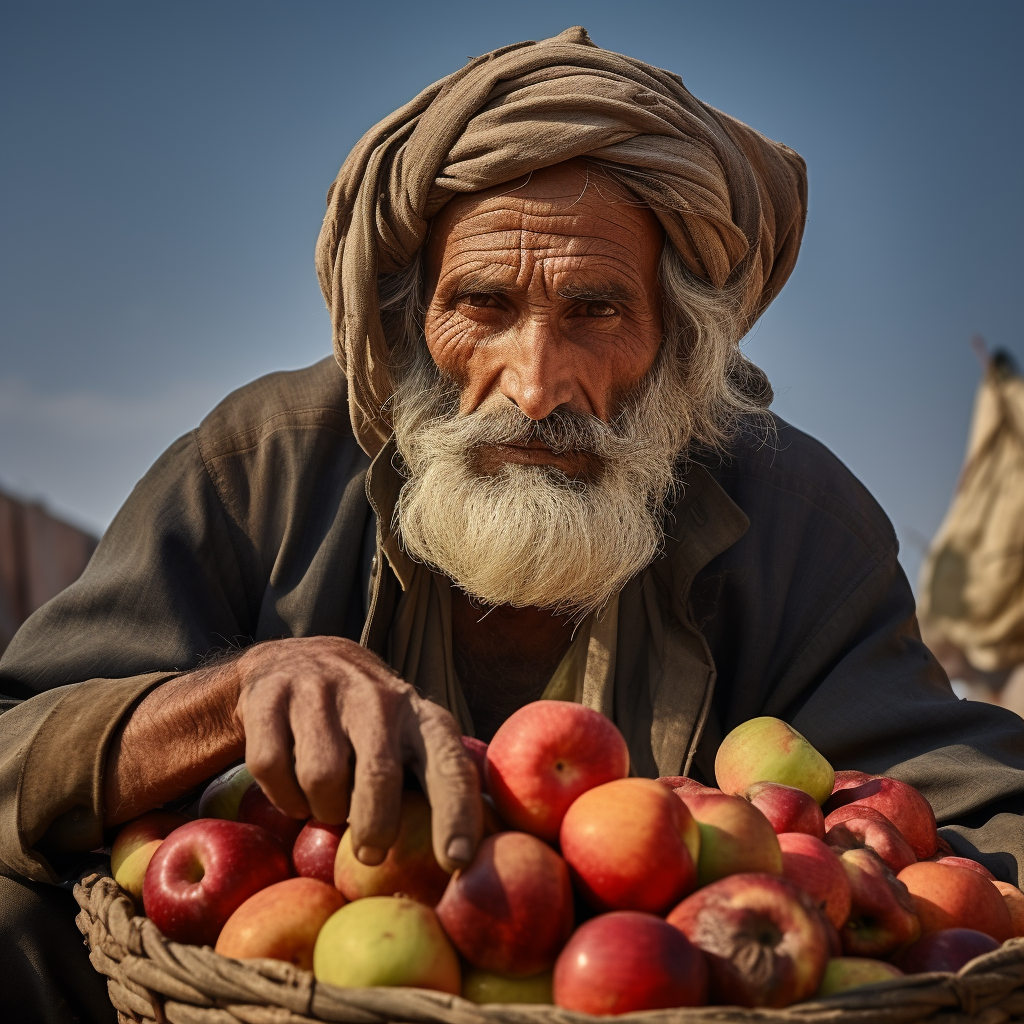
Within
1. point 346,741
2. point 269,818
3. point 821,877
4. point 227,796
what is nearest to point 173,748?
point 227,796

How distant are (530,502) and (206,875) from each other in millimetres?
1347

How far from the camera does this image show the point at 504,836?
1.63 metres

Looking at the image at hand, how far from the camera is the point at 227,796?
6.95ft

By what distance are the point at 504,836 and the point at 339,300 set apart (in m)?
1.82

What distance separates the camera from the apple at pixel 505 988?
1543 mm

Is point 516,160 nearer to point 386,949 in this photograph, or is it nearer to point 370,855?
point 370,855

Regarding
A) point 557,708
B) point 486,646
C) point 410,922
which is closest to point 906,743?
point 486,646

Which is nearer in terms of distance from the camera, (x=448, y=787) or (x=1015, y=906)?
(x=448, y=787)

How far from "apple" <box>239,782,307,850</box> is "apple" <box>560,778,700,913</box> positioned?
0.53m

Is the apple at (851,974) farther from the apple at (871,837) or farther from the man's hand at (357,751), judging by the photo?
the man's hand at (357,751)

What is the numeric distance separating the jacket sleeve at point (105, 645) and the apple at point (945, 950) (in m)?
1.43

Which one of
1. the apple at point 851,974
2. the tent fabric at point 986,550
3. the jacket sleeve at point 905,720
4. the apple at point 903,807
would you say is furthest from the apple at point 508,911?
the tent fabric at point 986,550

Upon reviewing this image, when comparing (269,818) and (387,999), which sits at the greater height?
(387,999)

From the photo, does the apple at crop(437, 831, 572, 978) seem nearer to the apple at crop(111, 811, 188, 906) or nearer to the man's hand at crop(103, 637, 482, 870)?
the man's hand at crop(103, 637, 482, 870)
